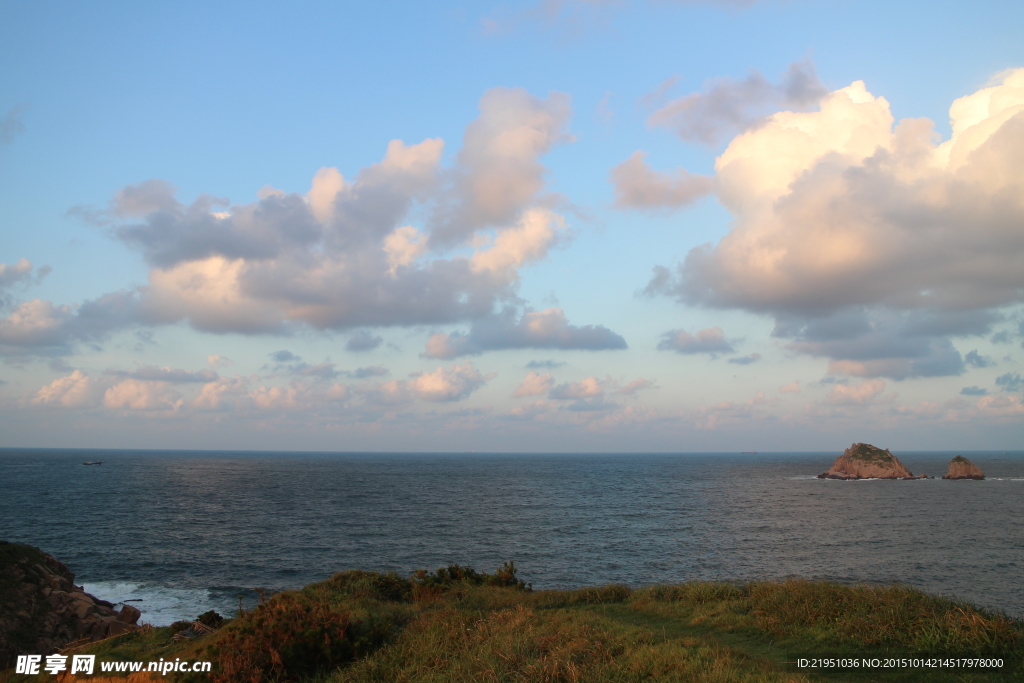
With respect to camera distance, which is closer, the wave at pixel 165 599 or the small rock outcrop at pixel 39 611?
the small rock outcrop at pixel 39 611

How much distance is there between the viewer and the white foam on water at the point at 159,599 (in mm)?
31050

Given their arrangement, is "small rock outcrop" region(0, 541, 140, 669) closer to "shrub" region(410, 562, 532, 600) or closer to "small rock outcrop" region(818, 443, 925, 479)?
"shrub" region(410, 562, 532, 600)

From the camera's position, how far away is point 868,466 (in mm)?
143375

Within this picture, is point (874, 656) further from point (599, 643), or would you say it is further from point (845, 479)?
point (845, 479)

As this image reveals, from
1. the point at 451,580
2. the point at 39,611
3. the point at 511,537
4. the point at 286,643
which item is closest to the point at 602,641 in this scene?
the point at 286,643

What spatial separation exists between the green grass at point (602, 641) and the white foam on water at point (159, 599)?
16675 millimetres

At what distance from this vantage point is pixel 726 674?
9.62 m

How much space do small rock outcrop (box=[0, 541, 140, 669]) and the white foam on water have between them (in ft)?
21.5

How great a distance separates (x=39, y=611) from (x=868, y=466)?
537 feet

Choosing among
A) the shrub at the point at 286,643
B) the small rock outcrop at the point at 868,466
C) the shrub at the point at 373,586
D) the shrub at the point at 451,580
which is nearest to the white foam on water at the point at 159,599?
the shrub at the point at 373,586

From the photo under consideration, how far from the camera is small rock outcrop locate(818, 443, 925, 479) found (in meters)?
142

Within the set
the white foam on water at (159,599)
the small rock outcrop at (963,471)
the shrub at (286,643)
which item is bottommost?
the small rock outcrop at (963,471)

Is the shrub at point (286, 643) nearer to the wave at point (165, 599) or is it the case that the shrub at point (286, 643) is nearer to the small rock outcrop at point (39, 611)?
the small rock outcrop at point (39, 611)

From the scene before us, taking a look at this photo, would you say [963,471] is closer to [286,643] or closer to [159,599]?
[159,599]
